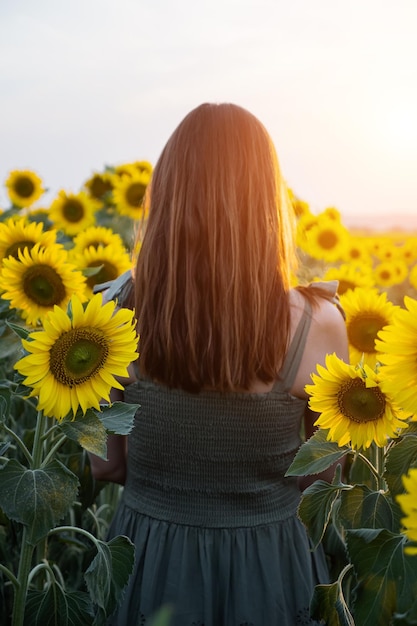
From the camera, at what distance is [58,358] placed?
1.30 meters

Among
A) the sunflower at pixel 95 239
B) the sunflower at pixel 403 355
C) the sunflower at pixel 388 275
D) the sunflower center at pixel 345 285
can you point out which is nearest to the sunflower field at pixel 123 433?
the sunflower at pixel 403 355

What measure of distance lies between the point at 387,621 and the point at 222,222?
96 centimetres

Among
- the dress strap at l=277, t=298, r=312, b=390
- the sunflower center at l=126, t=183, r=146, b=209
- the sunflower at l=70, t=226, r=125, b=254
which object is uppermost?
the sunflower center at l=126, t=183, r=146, b=209

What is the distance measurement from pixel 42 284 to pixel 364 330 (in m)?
0.94

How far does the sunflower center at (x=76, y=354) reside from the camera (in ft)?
4.27

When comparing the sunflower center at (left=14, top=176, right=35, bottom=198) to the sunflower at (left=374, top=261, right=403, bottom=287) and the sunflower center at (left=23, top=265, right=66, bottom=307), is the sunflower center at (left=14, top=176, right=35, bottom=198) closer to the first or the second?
the sunflower at (left=374, top=261, right=403, bottom=287)

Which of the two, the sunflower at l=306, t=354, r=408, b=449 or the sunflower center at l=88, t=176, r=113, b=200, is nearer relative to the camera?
the sunflower at l=306, t=354, r=408, b=449

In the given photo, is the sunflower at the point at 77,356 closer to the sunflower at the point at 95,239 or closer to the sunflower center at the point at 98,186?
the sunflower at the point at 95,239

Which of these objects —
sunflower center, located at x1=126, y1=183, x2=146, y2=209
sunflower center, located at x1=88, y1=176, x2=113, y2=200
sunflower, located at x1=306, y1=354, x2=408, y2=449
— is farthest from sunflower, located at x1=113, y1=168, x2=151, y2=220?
sunflower, located at x1=306, y1=354, x2=408, y2=449

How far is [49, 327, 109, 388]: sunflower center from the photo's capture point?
1.30 metres

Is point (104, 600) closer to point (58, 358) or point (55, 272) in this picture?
point (58, 358)

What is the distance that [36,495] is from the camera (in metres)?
1.29

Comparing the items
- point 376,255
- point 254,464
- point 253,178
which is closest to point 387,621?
point 254,464

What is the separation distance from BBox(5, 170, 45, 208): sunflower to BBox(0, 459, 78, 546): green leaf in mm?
3675
